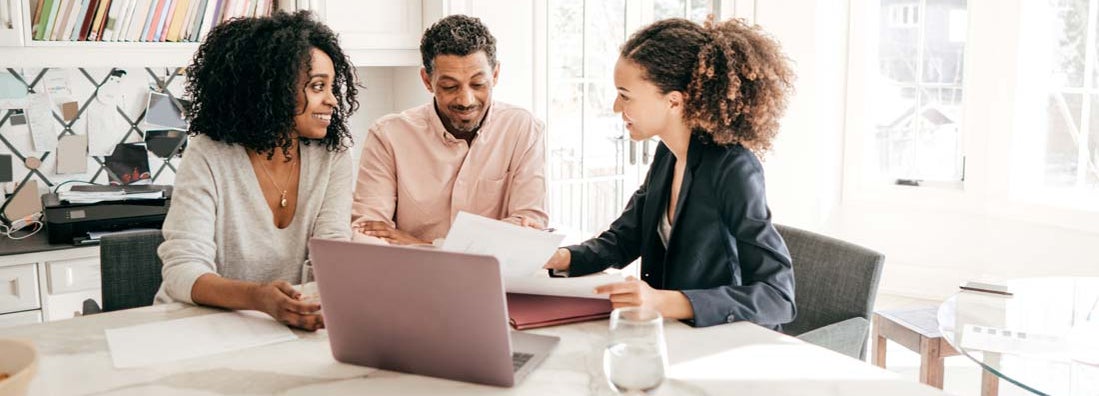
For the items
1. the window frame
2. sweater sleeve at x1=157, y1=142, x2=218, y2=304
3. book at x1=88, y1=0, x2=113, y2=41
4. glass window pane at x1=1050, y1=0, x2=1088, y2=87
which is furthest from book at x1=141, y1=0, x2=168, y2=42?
glass window pane at x1=1050, y1=0, x2=1088, y2=87

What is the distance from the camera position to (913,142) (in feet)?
14.4

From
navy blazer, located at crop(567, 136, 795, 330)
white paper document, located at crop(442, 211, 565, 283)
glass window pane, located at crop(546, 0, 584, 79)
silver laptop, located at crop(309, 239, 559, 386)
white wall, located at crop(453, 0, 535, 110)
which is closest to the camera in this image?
silver laptop, located at crop(309, 239, 559, 386)

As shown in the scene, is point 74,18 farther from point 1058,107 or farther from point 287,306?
point 1058,107

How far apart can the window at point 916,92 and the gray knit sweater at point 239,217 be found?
316 centimetres

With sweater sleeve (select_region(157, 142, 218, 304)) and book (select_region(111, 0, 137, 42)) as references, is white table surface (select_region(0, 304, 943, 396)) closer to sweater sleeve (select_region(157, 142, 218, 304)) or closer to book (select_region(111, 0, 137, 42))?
sweater sleeve (select_region(157, 142, 218, 304))

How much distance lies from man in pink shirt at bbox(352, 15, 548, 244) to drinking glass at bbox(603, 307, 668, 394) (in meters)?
1.41

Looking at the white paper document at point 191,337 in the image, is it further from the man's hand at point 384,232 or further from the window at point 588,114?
the window at point 588,114

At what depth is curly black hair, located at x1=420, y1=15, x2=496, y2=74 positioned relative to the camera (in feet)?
7.84

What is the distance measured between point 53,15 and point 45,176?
645 millimetres

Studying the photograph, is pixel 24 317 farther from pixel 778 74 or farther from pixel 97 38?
pixel 778 74

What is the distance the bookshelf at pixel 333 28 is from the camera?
272 centimetres

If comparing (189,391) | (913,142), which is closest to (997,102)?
(913,142)

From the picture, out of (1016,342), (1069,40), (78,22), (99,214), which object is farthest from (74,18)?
(1069,40)

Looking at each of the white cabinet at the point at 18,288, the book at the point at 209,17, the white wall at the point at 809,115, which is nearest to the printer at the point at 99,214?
the white cabinet at the point at 18,288
